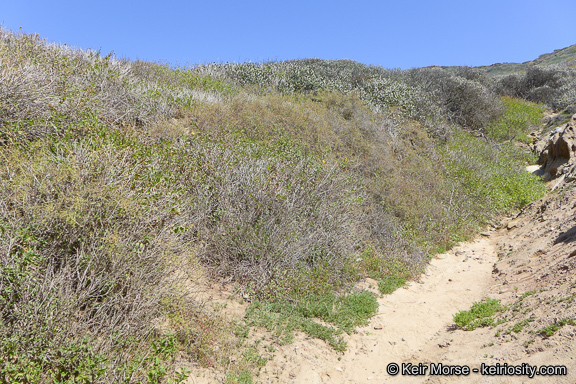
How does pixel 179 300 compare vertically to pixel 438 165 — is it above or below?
below

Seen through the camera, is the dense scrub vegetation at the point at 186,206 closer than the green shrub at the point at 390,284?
Yes

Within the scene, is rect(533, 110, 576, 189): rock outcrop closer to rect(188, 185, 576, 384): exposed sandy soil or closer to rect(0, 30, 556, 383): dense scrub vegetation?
rect(0, 30, 556, 383): dense scrub vegetation

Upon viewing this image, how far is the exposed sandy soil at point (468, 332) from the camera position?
400cm

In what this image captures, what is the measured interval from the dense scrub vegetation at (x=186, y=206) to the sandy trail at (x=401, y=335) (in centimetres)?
30

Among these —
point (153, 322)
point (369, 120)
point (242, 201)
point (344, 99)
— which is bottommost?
point (153, 322)

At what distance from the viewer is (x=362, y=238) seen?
7.50 meters

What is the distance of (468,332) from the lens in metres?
5.11

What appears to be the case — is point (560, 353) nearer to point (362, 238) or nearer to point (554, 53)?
point (362, 238)

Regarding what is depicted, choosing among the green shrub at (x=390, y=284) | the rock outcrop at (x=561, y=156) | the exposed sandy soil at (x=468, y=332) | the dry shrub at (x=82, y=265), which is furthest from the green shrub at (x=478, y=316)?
the rock outcrop at (x=561, y=156)

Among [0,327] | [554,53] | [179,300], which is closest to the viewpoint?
[0,327]

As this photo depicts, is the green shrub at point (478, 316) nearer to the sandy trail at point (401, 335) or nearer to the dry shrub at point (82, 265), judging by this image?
the sandy trail at point (401, 335)

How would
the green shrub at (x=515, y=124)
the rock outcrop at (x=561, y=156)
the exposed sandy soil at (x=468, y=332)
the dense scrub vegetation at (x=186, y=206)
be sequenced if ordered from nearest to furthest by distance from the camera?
1. the dense scrub vegetation at (x=186, y=206)
2. the exposed sandy soil at (x=468, y=332)
3. the rock outcrop at (x=561, y=156)
4. the green shrub at (x=515, y=124)

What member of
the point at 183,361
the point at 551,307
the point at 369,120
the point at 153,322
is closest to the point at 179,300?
the point at 153,322

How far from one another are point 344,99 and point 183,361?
10844 millimetres
